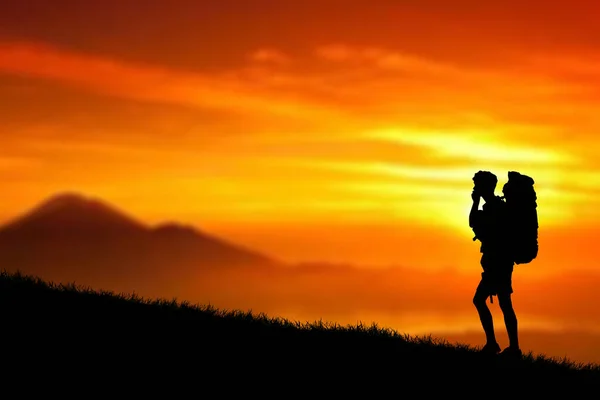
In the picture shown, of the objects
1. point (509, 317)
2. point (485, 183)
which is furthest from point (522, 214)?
point (509, 317)

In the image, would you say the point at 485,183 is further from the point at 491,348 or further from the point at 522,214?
the point at 491,348

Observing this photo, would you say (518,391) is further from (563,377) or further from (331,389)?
(331,389)

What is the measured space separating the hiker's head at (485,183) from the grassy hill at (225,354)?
3167mm

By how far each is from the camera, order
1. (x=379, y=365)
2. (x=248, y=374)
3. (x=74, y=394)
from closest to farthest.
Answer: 1. (x=74, y=394)
2. (x=248, y=374)
3. (x=379, y=365)

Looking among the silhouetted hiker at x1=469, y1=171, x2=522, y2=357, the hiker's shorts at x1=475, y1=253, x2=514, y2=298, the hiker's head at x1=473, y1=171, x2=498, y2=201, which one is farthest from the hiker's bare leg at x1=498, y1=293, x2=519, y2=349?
the hiker's head at x1=473, y1=171, x2=498, y2=201

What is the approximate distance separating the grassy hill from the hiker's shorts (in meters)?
1.29

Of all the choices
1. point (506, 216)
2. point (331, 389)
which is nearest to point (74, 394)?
point (331, 389)

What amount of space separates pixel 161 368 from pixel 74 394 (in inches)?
72.6

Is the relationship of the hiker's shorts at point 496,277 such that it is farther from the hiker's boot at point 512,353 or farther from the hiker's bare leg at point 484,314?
the hiker's boot at point 512,353

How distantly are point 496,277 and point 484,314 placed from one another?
834 mm

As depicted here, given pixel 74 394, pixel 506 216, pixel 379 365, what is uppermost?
pixel 506 216

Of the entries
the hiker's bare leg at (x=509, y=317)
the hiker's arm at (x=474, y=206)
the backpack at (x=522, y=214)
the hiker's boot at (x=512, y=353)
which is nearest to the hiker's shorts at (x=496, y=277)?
the hiker's bare leg at (x=509, y=317)

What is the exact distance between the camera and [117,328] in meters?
20.0

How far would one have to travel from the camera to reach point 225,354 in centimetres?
1897
